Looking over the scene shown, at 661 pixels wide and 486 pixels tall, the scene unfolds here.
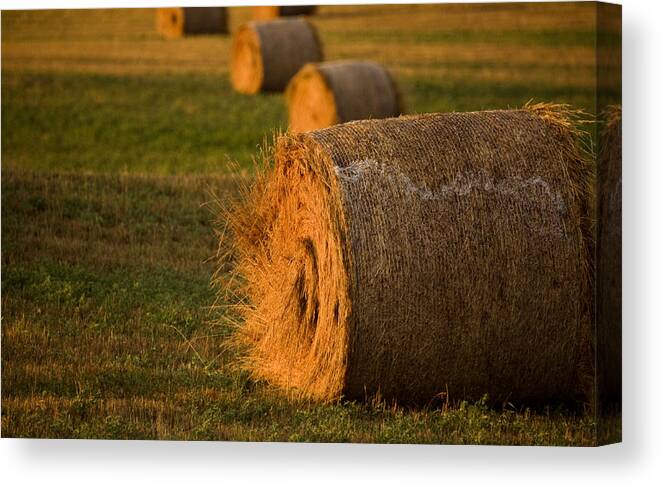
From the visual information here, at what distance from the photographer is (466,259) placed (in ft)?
22.8

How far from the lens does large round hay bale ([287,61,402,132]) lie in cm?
1442

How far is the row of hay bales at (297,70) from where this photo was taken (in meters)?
14.5

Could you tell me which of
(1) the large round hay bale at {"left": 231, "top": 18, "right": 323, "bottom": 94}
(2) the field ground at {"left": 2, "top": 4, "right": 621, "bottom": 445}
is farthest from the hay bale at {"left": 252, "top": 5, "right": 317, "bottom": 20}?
(2) the field ground at {"left": 2, "top": 4, "right": 621, "bottom": 445}

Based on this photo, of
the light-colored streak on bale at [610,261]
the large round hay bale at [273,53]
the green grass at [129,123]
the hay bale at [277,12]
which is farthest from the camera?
the hay bale at [277,12]

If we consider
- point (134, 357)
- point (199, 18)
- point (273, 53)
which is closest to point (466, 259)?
point (134, 357)

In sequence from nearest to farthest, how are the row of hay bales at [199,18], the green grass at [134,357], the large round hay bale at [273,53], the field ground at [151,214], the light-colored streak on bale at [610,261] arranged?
the light-colored streak on bale at [610,261], the green grass at [134,357], the field ground at [151,214], the large round hay bale at [273,53], the row of hay bales at [199,18]

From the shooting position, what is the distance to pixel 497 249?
6969 millimetres

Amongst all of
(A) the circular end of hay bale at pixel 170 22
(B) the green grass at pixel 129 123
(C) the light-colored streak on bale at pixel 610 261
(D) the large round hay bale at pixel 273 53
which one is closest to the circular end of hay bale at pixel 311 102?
(B) the green grass at pixel 129 123

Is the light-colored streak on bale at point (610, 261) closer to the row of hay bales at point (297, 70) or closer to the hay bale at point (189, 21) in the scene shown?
the row of hay bales at point (297, 70)

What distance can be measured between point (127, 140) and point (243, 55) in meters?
3.97

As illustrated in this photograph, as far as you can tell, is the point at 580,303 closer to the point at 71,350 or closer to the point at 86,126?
the point at 71,350

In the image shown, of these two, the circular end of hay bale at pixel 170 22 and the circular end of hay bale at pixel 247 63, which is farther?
the circular end of hay bale at pixel 170 22

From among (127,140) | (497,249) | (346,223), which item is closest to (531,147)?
(497,249)

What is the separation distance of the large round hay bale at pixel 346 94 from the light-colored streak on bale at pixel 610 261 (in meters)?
7.15
